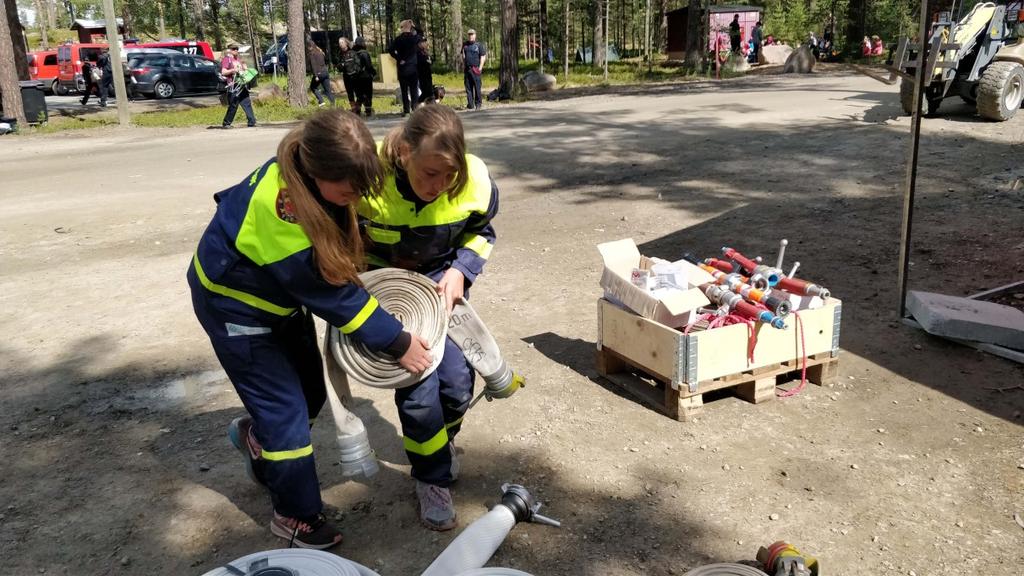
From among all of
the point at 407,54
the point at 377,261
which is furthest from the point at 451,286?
the point at 407,54

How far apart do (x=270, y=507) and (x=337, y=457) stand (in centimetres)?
48

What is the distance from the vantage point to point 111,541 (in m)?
3.24

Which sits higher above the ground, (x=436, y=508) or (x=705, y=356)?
(x=705, y=356)

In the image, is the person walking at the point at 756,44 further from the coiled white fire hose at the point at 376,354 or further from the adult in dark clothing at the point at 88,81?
the coiled white fire hose at the point at 376,354

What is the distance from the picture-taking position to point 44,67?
32.7 metres

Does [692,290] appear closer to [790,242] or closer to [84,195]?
[790,242]

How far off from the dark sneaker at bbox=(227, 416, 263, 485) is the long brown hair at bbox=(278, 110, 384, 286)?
3.54ft

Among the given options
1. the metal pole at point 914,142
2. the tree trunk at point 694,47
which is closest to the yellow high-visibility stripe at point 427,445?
the metal pole at point 914,142

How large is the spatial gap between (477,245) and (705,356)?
141cm

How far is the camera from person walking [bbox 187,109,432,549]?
2520 mm

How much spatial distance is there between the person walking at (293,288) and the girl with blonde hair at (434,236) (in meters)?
0.27

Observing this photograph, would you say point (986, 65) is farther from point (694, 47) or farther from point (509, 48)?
point (694, 47)

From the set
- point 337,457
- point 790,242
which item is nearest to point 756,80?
point 790,242

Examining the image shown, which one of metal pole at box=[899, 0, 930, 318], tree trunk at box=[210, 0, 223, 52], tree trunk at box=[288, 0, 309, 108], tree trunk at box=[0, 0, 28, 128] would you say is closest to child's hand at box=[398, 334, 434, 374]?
metal pole at box=[899, 0, 930, 318]
